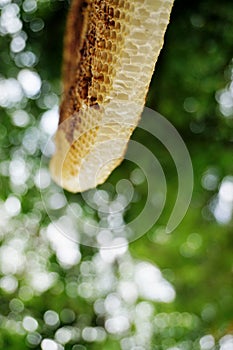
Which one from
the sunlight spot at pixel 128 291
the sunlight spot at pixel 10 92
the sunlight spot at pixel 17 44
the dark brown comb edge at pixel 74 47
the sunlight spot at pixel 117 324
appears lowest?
the sunlight spot at pixel 128 291

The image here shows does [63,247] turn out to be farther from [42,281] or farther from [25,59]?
[25,59]

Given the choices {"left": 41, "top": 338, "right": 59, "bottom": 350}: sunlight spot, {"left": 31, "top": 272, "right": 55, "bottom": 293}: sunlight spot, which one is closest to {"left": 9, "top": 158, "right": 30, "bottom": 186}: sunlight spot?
{"left": 31, "top": 272, "right": 55, "bottom": 293}: sunlight spot

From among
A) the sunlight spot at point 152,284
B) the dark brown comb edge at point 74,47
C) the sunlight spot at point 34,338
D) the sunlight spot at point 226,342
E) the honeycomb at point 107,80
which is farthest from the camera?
the sunlight spot at point 152,284

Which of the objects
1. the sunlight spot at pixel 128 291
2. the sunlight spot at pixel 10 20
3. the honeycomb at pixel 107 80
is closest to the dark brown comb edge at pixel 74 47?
the honeycomb at pixel 107 80

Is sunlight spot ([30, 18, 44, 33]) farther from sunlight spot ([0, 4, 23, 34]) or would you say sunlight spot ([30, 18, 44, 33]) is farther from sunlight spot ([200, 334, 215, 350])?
sunlight spot ([200, 334, 215, 350])

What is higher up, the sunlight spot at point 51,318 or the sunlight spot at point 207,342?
the sunlight spot at point 51,318

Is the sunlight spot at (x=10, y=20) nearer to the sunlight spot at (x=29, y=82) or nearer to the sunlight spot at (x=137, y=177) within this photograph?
the sunlight spot at (x=29, y=82)

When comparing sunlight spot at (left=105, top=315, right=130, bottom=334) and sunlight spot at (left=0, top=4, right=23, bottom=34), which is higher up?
sunlight spot at (left=0, top=4, right=23, bottom=34)
